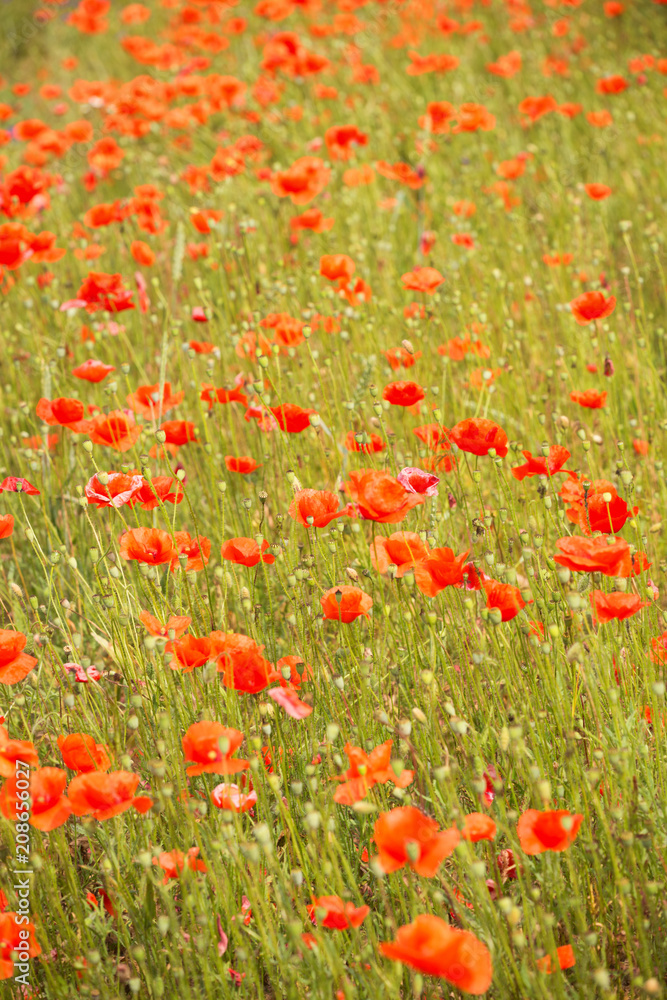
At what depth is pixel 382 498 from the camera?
168cm

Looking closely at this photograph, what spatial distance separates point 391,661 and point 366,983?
0.95m

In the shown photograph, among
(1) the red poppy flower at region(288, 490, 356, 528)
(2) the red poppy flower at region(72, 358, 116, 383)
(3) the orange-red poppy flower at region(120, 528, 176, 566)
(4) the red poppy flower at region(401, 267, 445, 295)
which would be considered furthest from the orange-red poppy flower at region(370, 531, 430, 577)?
(4) the red poppy flower at region(401, 267, 445, 295)

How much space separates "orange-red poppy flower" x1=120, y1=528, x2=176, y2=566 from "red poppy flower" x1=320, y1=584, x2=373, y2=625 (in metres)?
0.39

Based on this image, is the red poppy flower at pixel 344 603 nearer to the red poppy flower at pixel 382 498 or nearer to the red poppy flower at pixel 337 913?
the red poppy flower at pixel 382 498

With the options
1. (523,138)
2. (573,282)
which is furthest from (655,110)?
(573,282)

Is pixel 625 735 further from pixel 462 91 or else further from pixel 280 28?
pixel 280 28

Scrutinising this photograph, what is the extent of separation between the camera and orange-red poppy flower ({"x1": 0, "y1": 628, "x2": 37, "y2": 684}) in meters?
1.63

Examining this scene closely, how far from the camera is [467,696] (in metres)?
1.78

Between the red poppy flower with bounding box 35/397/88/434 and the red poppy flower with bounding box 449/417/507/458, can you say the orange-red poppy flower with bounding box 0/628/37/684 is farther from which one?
the red poppy flower with bounding box 449/417/507/458

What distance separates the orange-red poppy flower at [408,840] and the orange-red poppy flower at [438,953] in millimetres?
114

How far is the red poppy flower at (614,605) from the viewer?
1463mm

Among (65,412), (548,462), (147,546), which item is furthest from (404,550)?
(65,412)

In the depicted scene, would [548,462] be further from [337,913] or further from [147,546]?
[337,913]

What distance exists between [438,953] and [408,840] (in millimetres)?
205
